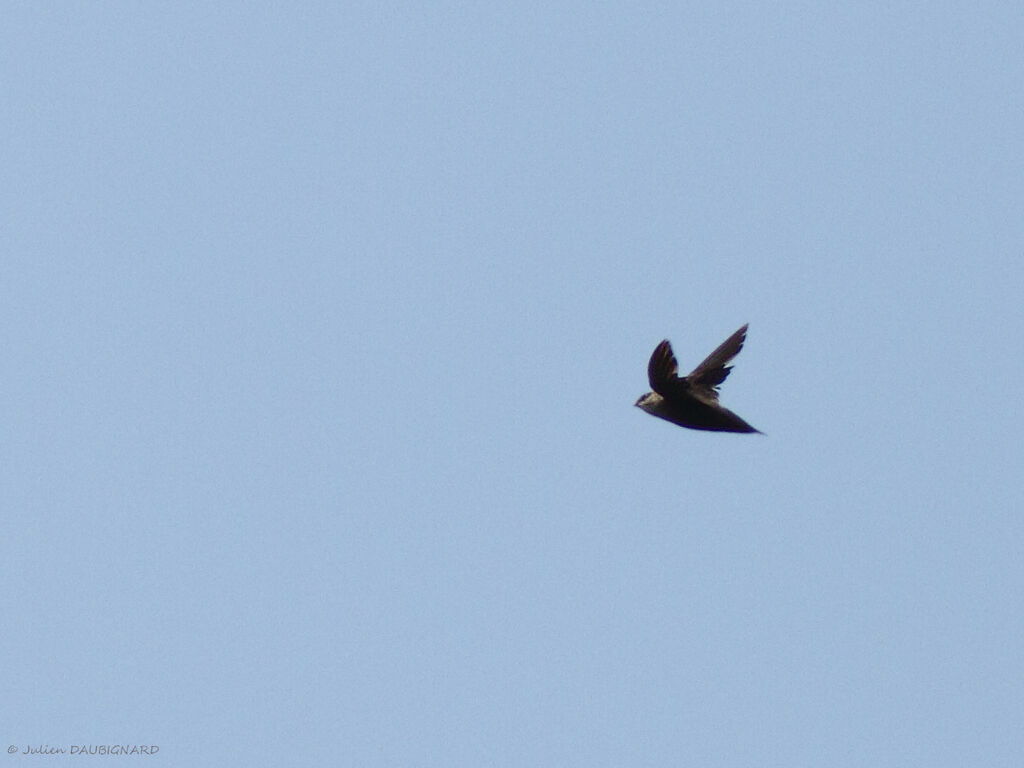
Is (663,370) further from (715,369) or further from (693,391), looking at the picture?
(715,369)

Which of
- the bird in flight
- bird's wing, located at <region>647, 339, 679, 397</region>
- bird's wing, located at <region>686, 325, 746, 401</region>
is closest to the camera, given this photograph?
bird's wing, located at <region>647, 339, 679, 397</region>

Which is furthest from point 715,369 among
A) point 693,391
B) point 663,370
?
point 663,370

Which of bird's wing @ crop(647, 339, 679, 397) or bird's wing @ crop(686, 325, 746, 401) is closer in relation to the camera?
bird's wing @ crop(647, 339, 679, 397)

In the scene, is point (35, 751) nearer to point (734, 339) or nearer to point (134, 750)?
point (134, 750)

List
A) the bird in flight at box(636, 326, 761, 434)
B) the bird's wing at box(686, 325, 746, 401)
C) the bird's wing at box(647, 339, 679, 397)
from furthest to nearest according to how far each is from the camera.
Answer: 1. the bird's wing at box(686, 325, 746, 401)
2. the bird in flight at box(636, 326, 761, 434)
3. the bird's wing at box(647, 339, 679, 397)

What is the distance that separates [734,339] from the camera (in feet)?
73.4

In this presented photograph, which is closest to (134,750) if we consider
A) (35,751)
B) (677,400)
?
(35,751)

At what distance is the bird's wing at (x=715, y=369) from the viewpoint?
851 inches

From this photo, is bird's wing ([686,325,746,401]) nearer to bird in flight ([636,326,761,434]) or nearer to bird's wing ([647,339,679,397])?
bird in flight ([636,326,761,434])

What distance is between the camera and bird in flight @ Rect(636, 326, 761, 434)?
20656 millimetres

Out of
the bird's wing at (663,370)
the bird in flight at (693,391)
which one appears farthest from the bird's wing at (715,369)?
the bird's wing at (663,370)

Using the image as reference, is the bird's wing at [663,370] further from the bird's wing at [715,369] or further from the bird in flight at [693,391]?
the bird's wing at [715,369]

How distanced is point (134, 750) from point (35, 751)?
1.96 m

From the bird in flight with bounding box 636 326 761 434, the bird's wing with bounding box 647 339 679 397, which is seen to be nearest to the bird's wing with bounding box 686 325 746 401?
the bird in flight with bounding box 636 326 761 434
